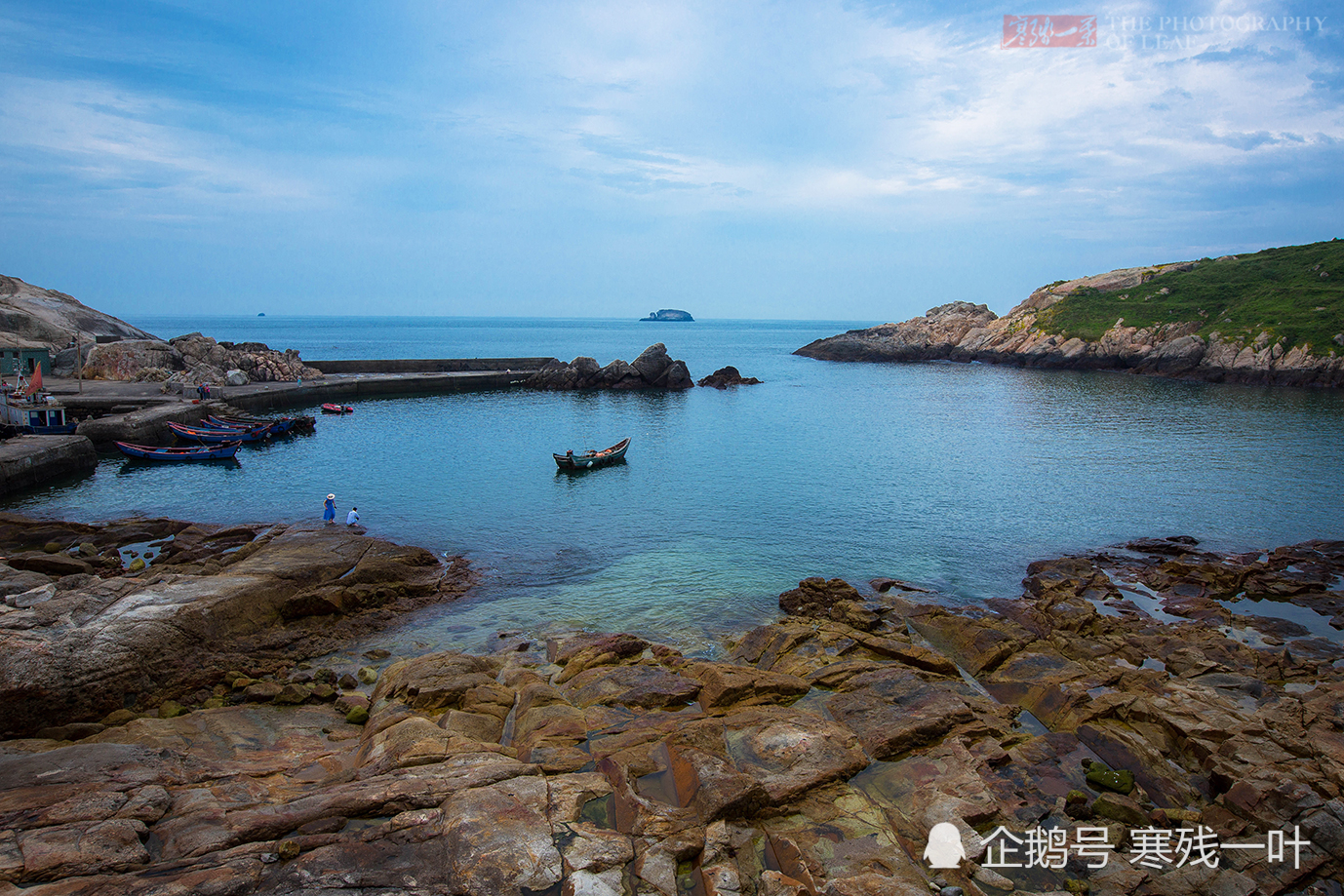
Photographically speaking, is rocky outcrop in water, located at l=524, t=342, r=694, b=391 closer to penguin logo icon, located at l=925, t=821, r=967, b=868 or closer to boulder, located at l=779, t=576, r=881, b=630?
boulder, located at l=779, t=576, r=881, b=630

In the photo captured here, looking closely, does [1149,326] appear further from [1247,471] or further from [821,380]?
[1247,471]

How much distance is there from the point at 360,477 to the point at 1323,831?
126ft

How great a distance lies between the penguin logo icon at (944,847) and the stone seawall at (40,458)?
40.0 metres

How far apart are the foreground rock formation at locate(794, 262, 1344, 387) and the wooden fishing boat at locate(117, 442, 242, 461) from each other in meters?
96.9

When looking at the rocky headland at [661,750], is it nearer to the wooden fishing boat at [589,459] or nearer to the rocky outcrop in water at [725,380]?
the wooden fishing boat at [589,459]

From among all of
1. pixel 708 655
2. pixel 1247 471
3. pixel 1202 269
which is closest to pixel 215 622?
pixel 708 655

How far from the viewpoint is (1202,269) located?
107 metres

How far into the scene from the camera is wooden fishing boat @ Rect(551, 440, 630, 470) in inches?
1607

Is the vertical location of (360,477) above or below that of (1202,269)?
below

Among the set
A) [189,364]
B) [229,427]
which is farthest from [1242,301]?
[189,364]

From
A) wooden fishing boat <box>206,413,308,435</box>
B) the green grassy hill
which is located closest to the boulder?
A: wooden fishing boat <box>206,413,308,435</box>

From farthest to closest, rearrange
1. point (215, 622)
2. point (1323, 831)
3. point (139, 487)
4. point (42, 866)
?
point (139, 487) < point (215, 622) < point (1323, 831) < point (42, 866)

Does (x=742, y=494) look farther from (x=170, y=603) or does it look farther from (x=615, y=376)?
(x=615, y=376)

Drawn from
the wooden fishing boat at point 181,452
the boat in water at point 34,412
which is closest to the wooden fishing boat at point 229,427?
the wooden fishing boat at point 181,452
